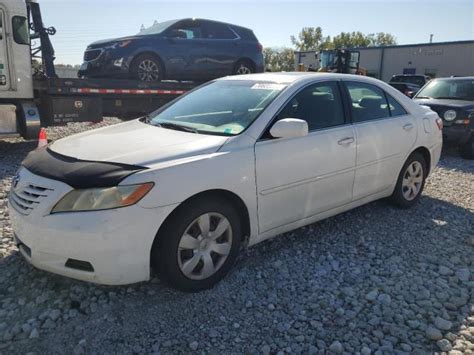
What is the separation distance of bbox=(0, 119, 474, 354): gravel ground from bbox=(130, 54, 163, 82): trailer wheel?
582 centimetres

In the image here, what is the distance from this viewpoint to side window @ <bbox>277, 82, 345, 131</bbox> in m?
3.76

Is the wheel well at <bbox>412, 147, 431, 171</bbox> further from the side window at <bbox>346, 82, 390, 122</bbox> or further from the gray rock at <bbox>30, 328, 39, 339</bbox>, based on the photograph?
the gray rock at <bbox>30, 328, 39, 339</bbox>

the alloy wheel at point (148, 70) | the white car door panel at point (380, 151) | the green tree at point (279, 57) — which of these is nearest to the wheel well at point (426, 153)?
the white car door panel at point (380, 151)

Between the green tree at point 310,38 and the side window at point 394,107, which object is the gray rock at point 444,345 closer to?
the side window at point 394,107

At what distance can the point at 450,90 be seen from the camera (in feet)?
31.3

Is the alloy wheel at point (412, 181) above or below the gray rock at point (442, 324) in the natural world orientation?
above

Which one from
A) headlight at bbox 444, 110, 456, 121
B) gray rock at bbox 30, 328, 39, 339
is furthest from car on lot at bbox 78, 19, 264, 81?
gray rock at bbox 30, 328, 39, 339

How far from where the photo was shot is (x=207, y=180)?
2.98 m

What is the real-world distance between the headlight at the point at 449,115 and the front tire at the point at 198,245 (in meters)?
6.98

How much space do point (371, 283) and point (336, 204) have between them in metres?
0.91

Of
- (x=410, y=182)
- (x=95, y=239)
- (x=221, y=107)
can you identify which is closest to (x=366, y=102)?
(x=410, y=182)

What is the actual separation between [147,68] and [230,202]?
702cm

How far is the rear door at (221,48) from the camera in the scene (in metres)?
10.0

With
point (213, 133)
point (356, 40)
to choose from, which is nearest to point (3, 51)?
point (213, 133)
